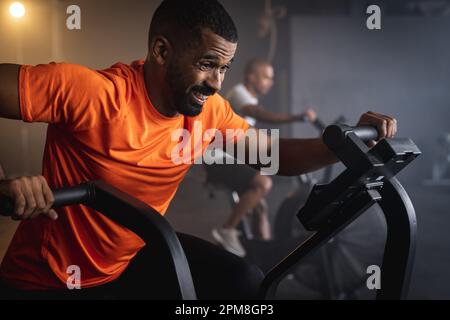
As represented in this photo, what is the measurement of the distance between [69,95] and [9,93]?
0.37ft

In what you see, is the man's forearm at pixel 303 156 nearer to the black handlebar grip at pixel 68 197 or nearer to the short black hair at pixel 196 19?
the short black hair at pixel 196 19

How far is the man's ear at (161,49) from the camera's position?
1110 millimetres

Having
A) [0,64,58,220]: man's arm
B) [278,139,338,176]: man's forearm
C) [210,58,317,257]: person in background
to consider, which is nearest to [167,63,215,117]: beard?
[278,139,338,176]: man's forearm

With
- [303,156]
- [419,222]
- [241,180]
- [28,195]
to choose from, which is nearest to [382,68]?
[419,222]

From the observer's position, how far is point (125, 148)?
1088mm

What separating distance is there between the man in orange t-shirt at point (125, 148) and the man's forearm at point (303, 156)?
179 mm

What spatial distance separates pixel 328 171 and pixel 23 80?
1.97 m

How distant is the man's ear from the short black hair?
0.02 meters

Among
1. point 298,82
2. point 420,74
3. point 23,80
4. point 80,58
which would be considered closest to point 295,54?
point 298,82

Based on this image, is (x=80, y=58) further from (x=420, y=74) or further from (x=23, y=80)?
(x=420, y=74)

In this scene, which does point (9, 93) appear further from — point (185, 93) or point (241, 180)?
point (241, 180)

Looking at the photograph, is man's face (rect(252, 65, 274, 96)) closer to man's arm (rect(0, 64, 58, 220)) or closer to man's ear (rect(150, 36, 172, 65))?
man's ear (rect(150, 36, 172, 65))

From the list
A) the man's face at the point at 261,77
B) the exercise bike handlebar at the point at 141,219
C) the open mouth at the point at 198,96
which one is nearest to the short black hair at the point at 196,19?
the open mouth at the point at 198,96

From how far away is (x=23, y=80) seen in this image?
37.0 inches
